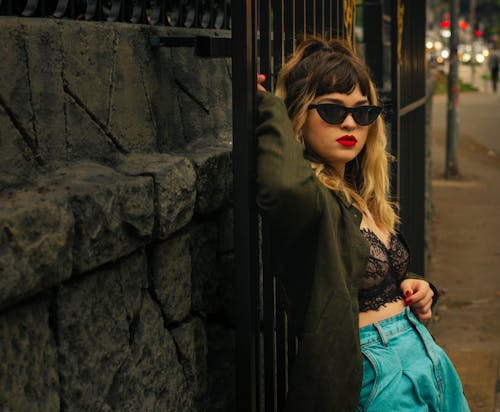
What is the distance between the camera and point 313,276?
256 cm

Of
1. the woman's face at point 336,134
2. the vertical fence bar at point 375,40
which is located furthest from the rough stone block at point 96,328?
the vertical fence bar at point 375,40

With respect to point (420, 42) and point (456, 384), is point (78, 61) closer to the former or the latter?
point (456, 384)

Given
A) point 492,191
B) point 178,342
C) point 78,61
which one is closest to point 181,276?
point 178,342

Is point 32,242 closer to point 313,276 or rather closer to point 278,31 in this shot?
point 313,276

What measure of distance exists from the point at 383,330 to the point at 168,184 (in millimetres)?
793

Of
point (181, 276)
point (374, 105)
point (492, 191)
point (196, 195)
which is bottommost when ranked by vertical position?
point (492, 191)

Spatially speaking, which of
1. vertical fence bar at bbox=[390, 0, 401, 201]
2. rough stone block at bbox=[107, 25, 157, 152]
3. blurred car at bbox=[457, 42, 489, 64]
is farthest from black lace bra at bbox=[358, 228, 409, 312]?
blurred car at bbox=[457, 42, 489, 64]

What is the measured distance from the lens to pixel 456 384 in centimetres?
291

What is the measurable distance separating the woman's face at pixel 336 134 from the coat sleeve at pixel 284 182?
24 centimetres

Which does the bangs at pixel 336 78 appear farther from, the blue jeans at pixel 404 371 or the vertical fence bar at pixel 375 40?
the vertical fence bar at pixel 375 40

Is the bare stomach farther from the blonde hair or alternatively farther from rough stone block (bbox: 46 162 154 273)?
rough stone block (bbox: 46 162 154 273)

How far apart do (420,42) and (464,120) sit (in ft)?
64.6

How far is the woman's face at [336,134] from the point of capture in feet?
9.24

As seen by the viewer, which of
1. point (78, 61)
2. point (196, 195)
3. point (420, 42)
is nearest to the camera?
point (78, 61)
